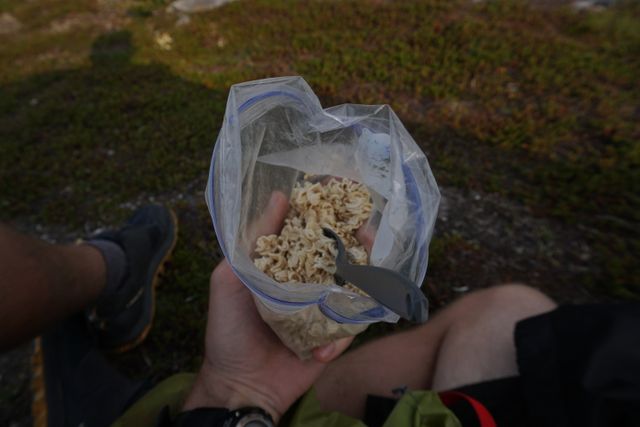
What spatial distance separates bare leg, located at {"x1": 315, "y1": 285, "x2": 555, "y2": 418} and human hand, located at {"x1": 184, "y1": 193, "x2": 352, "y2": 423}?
34cm

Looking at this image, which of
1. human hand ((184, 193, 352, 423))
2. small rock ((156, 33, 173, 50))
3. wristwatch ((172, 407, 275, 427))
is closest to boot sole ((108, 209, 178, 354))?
human hand ((184, 193, 352, 423))

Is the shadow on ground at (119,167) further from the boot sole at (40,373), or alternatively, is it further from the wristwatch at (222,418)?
the wristwatch at (222,418)

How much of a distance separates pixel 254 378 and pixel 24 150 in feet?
13.4

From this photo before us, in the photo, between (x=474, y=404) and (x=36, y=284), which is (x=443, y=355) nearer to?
(x=474, y=404)

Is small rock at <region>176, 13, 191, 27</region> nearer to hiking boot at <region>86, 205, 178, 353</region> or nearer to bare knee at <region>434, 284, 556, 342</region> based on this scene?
hiking boot at <region>86, 205, 178, 353</region>

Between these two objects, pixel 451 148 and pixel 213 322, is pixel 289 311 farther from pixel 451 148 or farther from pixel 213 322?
pixel 451 148

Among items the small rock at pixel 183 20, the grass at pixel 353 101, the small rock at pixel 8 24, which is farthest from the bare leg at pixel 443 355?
Answer: the small rock at pixel 8 24

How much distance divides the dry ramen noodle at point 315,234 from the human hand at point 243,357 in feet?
0.40

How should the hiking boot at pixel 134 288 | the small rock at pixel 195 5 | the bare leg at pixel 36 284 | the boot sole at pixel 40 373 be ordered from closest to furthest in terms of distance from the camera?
1. the bare leg at pixel 36 284
2. the boot sole at pixel 40 373
3. the hiking boot at pixel 134 288
4. the small rock at pixel 195 5

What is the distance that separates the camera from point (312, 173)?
170 centimetres

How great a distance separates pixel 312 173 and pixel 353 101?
2574 mm

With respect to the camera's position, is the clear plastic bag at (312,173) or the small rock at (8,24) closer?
the clear plastic bag at (312,173)

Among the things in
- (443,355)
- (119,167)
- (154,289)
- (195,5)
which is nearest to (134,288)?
(154,289)

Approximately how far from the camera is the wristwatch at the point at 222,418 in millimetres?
1365
